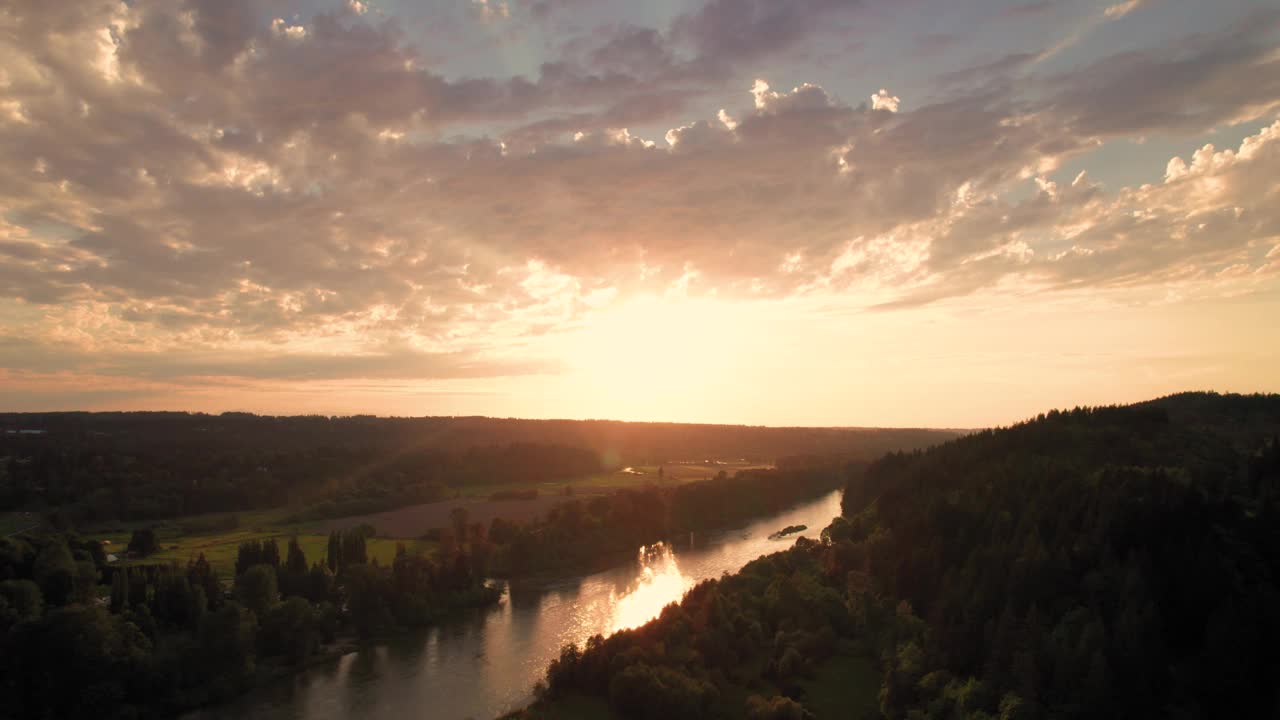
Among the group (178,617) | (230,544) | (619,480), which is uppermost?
(619,480)

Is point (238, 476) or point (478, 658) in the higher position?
point (238, 476)

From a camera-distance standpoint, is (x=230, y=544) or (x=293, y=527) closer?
(x=230, y=544)

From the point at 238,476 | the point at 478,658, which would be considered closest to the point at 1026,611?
the point at 478,658

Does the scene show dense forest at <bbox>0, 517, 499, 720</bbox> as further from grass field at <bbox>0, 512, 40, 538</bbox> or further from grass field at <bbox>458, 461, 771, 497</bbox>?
grass field at <bbox>458, 461, 771, 497</bbox>

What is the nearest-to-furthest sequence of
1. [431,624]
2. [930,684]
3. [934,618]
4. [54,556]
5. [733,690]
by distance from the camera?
1. [930,684]
2. [733,690]
3. [934,618]
4. [54,556]
5. [431,624]

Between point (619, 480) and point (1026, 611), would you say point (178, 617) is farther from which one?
point (619, 480)

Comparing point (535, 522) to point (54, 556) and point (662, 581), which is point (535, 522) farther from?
point (54, 556)

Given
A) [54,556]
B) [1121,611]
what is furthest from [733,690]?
[54,556]
